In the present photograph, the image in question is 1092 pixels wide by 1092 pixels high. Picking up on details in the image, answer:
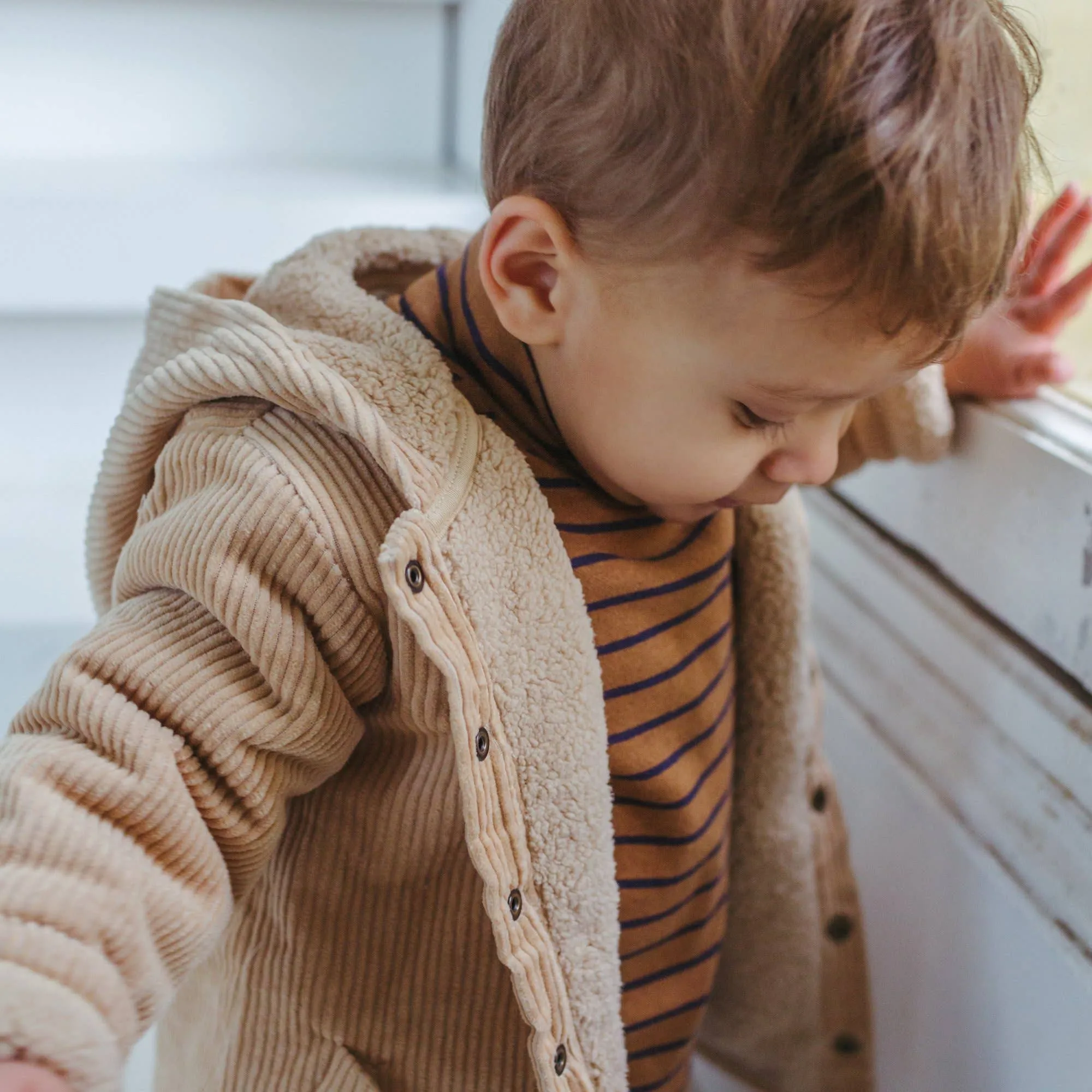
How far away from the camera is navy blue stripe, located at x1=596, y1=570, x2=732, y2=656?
0.64 m

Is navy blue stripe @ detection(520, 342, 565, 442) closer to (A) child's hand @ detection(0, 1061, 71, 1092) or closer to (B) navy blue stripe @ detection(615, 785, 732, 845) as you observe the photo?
(B) navy blue stripe @ detection(615, 785, 732, 845)

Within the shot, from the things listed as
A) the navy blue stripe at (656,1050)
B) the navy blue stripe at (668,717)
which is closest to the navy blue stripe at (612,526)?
the navy blue stripe at (668,717)

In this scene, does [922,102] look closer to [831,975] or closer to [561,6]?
[561,6]

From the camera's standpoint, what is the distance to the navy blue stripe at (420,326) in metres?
0.64

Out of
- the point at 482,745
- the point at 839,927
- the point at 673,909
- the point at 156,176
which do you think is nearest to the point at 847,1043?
the point at 839,927

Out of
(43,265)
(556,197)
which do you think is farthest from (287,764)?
(43,265)

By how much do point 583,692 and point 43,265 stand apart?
2.20ft

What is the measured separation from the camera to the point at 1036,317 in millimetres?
719

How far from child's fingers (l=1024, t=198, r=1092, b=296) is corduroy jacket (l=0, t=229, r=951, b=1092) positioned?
0.33ft

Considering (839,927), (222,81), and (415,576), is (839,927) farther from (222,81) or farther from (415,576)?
(222,81)

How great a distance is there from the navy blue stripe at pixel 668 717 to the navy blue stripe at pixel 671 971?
15 cm

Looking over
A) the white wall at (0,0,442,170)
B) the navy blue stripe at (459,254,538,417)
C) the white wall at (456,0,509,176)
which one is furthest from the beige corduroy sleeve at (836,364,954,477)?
the white wall at (0,0,442,170)

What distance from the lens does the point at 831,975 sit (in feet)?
2.65

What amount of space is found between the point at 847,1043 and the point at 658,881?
0.79 ft
